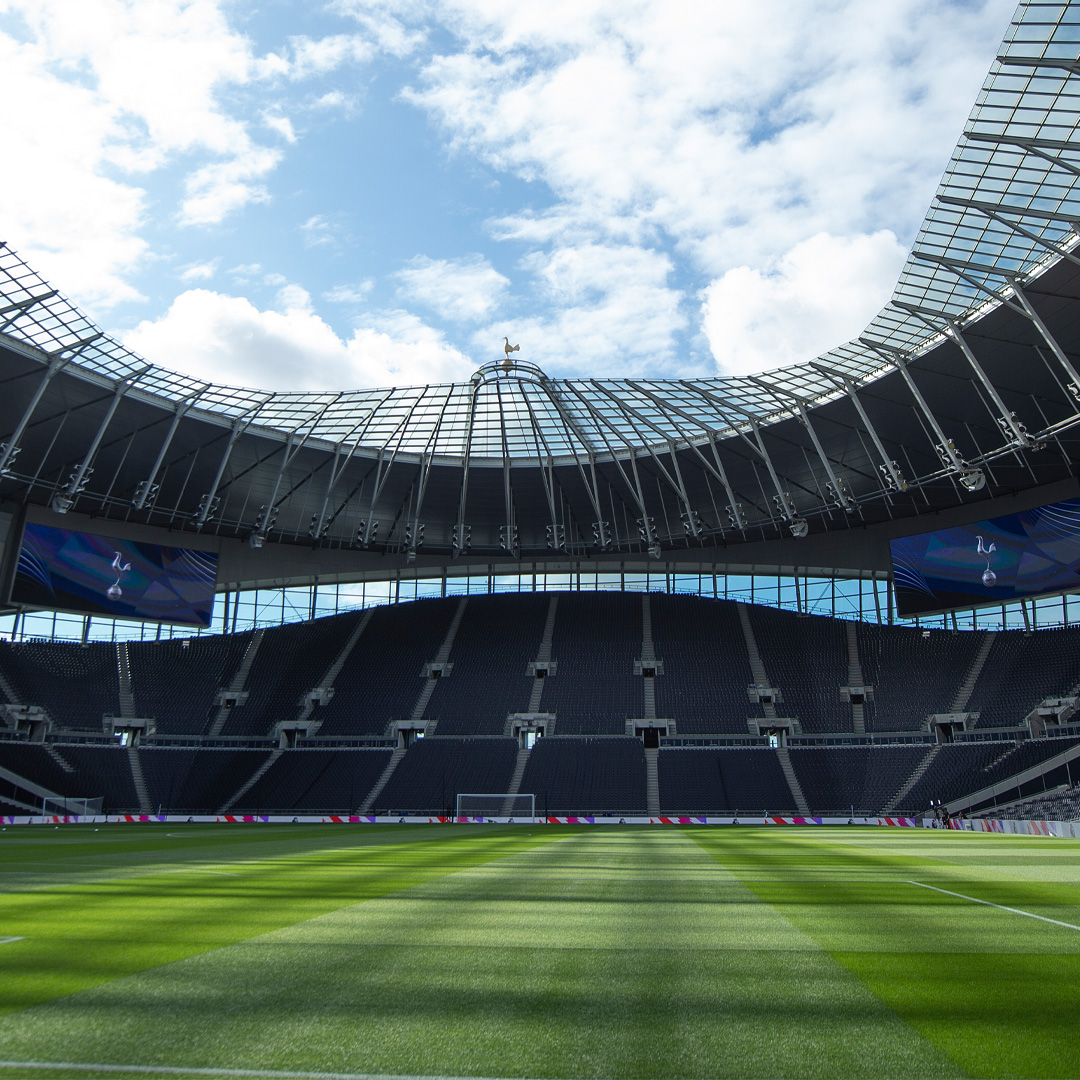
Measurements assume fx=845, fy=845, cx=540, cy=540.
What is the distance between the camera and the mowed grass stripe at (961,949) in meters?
4.97

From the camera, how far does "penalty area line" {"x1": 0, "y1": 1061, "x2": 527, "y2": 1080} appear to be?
4.37m

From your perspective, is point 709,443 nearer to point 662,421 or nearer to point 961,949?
point 662,421

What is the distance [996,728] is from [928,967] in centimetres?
4993

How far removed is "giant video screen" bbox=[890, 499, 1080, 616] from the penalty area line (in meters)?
57.6

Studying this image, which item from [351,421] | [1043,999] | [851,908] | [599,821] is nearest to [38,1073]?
[1043,999]

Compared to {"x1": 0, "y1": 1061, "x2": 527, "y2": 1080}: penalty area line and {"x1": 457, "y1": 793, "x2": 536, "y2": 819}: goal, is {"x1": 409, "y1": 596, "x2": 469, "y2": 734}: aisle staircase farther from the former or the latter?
{"x1": 0, "y1": 1061, "x2": 527, "y2": 1080}: penalty area line

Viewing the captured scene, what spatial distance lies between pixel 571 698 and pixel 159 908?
50455 mm

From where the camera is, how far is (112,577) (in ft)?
191

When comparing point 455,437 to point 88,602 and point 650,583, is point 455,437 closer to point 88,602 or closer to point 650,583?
point 650,583

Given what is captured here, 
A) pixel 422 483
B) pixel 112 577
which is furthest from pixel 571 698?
pixel 112 577

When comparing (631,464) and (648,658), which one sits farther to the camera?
(648,658)

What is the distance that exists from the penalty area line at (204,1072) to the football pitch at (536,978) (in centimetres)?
2

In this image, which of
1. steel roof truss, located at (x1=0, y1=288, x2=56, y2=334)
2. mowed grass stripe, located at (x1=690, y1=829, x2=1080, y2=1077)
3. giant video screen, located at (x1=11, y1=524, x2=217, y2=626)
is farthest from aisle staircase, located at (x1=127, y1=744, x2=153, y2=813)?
mowed grass stripe, located at (x1=690, y1=829, x2=1080, y2=1077)

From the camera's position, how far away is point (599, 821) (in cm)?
4684
